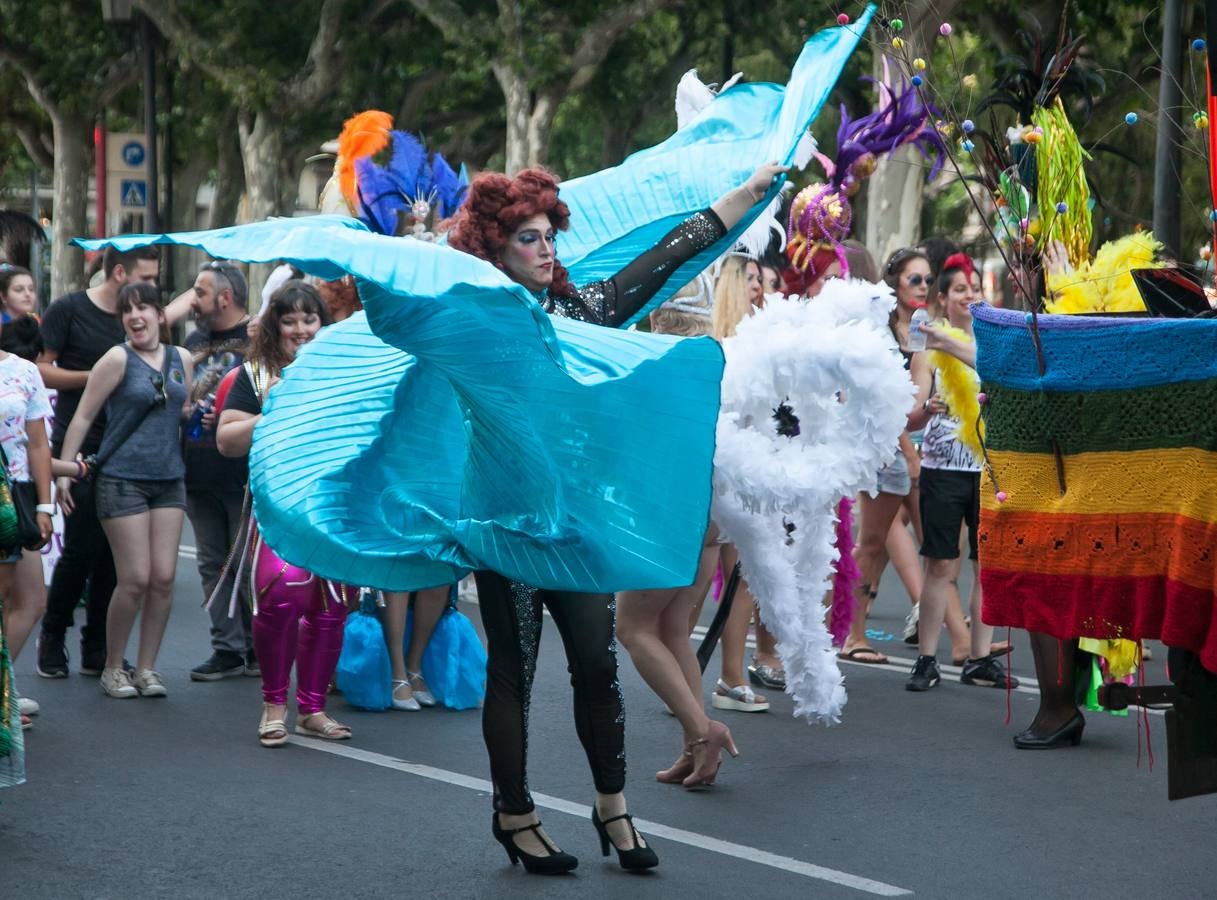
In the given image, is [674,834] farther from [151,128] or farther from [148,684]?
[151,128]

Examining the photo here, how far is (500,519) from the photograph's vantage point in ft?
15.7

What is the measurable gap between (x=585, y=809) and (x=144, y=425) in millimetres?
3123

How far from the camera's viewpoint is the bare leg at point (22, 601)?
23.5 feet

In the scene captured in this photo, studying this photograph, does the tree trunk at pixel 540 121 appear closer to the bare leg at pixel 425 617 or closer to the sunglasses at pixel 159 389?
the sunglasses at pixel 159 389

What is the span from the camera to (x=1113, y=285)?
625cm

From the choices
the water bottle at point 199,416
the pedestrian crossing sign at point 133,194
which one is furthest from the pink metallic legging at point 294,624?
the pedestrian crossing sign at point 133,194

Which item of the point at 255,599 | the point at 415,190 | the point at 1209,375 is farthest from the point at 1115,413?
the point at 415,190

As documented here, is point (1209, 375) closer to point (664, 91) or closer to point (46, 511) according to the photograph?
point (46, 511)

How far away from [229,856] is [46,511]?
2468mm

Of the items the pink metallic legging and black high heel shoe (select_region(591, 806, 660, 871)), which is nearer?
black high heel shoe (select_region(591, 806, 660, 871))

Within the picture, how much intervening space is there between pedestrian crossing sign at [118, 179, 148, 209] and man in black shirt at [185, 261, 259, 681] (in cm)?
1452

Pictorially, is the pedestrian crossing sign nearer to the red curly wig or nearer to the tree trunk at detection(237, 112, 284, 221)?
the tree trunk at detection(237, 112, 284, 221)

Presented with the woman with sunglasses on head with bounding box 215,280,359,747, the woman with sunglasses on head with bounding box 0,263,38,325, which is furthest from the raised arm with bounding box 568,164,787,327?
the woman with sunglasses on head with bounding box 0,263,38,325

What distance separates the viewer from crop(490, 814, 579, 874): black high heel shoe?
5.04 m
